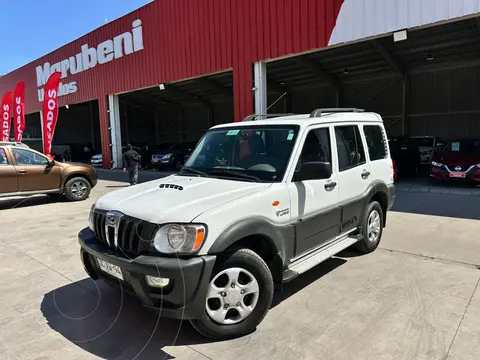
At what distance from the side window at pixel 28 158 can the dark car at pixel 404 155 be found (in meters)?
11.0

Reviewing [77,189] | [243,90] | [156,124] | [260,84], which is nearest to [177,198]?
[77,189]

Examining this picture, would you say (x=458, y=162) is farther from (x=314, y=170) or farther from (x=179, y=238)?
(x=179, y=238)

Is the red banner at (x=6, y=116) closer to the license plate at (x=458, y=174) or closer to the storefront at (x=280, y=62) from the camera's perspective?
the storefront at (x=280, y=62)

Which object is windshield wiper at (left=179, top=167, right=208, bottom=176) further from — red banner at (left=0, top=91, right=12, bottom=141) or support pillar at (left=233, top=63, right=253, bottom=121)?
red banner at (left=0, top=91, right=12, bottom=141)

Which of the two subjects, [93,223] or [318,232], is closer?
[93,223]

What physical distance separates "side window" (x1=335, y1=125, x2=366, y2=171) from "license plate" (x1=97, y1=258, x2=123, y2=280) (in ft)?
8.77

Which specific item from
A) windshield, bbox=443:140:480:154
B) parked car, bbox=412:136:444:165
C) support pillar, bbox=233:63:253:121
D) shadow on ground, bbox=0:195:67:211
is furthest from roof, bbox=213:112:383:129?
parked car, bbox=412:136:444:165

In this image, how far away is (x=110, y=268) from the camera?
10.2 ft

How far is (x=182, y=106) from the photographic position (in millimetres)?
34031

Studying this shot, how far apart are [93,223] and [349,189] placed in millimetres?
2920

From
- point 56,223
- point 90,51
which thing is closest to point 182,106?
point 90,51

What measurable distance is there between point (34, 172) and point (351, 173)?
830cm

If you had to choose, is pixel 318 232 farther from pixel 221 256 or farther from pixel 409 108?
pixel 409 108

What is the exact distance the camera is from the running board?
3383 millimetres
